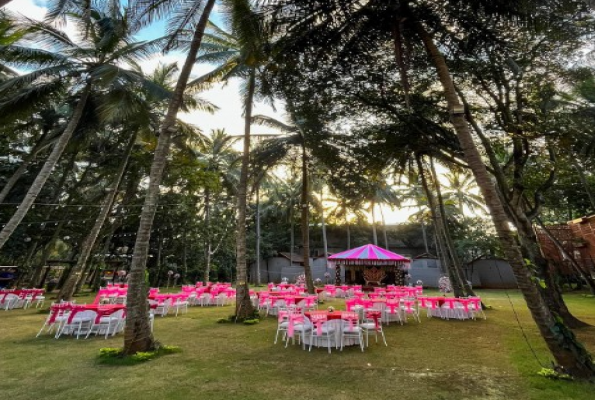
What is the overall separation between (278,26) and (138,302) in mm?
6864

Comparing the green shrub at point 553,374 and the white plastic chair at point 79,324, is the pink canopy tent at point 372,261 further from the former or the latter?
the white plastic chair at point 79,324

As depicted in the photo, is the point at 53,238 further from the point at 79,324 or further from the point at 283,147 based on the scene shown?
the point at 283,147

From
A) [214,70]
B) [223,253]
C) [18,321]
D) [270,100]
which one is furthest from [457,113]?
[223,253]

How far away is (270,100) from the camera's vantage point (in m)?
10.5

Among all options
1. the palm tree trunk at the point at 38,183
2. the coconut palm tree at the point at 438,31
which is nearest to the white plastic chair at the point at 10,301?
the palm tree trunk at the point at 38,183

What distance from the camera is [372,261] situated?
807 inches

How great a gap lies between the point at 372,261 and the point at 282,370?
651 inches

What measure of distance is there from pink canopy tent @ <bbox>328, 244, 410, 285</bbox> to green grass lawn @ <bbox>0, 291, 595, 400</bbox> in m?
12.5

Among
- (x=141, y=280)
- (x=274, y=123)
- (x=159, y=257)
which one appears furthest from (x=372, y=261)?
(x=141, y=280)

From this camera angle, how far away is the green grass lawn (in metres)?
4.02

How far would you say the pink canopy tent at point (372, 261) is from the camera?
807 inches

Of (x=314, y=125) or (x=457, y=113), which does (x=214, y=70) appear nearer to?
(x=314, y=125)

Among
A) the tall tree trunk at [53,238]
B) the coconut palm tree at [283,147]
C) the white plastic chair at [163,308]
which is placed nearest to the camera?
the white plastic chair at [163,308]

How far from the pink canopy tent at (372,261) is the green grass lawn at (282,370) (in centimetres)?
1255
